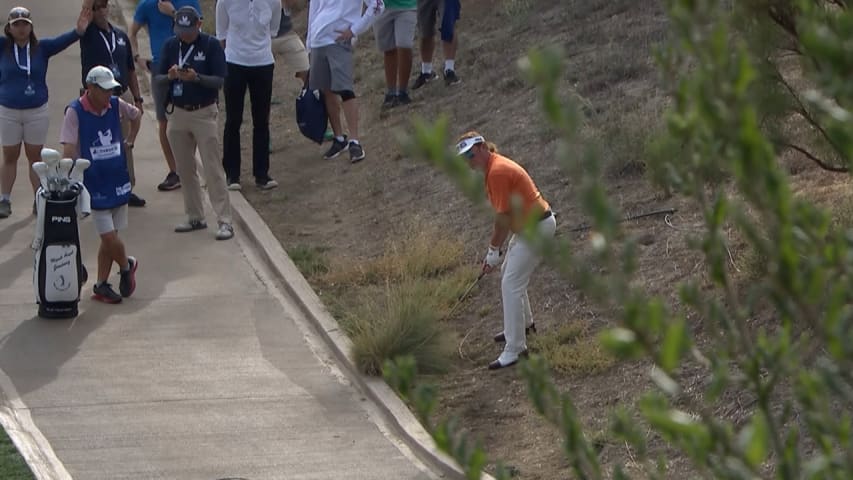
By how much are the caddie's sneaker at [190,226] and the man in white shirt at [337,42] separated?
6.39ft

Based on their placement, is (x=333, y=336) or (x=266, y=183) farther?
(x=266, y=183)

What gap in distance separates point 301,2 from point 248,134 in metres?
5.83

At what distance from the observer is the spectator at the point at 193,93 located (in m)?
10.8

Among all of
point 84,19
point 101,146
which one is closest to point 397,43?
point 84,19

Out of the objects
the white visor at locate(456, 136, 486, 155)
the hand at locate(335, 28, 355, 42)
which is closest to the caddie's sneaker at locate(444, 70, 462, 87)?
the hand at locate(335, 28, 355, 42)

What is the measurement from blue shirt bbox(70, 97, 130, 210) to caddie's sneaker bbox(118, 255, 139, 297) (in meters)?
0.59

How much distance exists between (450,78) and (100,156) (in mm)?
5709

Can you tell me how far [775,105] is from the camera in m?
6.79

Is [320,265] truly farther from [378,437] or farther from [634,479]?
[634,479]

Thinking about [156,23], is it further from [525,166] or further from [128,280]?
[525,166]

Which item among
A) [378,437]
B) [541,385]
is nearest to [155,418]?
[378,437]

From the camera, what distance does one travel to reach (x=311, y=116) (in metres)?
Result: 13.3

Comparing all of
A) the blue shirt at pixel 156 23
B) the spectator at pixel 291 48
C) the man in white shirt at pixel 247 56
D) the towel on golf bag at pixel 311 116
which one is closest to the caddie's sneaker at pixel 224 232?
the man in white shirt at pixel 247 56

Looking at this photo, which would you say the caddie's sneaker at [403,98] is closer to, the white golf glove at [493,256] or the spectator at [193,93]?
the spectator at [193,93]
